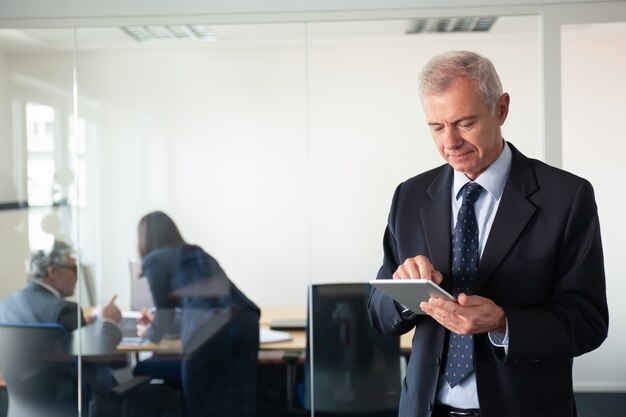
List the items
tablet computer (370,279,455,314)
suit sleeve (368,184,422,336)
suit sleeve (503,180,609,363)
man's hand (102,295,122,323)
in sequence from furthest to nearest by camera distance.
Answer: man's hand (102,295,122,323) → suit sleeve (368,184,422,336) → suit sleeve (503,180,609,363) → tablet computer (370,279,455,314)

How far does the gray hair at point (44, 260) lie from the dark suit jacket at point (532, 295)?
221 cm

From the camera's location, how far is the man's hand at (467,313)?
70.9 inches

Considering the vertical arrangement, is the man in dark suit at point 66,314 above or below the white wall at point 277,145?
below

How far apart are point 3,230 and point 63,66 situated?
0.82 meters

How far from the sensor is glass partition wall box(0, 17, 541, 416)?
3.63 m

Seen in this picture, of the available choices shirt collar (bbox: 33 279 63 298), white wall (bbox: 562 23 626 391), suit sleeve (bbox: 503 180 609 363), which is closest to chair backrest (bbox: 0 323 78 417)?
shirt collar (bbox: 33 279 63 298)

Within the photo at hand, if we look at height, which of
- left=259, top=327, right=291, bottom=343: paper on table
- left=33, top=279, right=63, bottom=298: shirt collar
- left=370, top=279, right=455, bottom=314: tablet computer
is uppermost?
left=370, top=279, right=455, bottom=314: tablet computer

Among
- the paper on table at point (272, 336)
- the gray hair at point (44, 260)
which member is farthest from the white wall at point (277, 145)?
the gray hair at point (44, 260)

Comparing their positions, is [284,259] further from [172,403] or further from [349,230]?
[172,403]

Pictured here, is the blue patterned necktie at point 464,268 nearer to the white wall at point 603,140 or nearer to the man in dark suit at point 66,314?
the white wall at point 603,140

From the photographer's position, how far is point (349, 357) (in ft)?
11.9

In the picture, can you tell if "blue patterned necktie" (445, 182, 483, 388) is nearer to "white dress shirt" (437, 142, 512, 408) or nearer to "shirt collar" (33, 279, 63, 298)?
"white dress shirt" (437, 142, 512, 408)

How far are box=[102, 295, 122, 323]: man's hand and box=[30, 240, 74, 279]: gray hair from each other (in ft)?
1.01

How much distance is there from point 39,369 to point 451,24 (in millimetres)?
2451
